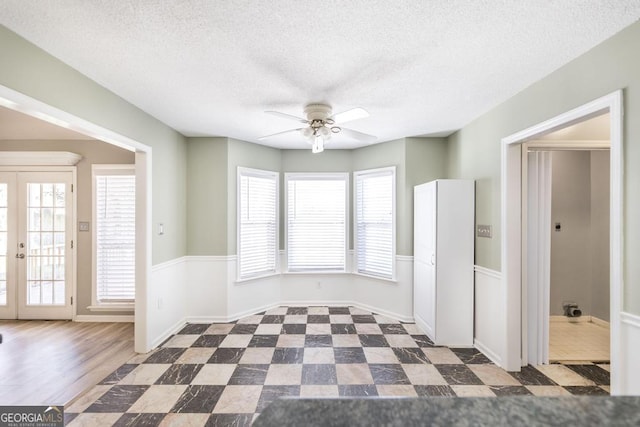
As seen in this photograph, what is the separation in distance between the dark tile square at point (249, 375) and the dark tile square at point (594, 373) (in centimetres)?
292

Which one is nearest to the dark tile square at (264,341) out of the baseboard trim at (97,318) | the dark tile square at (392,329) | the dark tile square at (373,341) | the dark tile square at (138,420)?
the dark tile square at (373,341)

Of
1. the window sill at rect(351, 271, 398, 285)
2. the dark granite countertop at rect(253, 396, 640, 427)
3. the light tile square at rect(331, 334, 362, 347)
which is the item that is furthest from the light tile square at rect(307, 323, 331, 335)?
the dark granite countertop at rect(253, 396, 640, 427)

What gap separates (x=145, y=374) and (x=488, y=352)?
337 cm

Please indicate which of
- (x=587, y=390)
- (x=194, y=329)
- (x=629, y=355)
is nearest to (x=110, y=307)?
(x=194, y=329)

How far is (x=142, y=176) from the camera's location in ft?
10.2

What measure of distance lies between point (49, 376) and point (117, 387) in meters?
0.73

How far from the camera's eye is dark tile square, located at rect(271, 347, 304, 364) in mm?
2904

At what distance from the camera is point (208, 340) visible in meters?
A: 3.40

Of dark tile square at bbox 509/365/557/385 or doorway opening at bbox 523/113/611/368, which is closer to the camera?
dark tile square at bbox 509/365/557/385

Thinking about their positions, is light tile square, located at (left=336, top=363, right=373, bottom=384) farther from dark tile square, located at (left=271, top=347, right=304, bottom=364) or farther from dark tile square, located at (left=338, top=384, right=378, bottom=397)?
dark tile square, located at (left=271, top=347, right=304, bottom=364)

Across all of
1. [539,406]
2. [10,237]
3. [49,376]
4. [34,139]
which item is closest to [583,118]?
[539,406]

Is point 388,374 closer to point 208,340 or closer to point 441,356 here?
point 441,356

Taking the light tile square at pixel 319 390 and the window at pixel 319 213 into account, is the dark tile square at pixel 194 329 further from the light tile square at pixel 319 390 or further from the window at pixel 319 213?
the light tile square at pixel 319 390

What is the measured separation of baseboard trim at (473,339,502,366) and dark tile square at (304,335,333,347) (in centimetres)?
162
